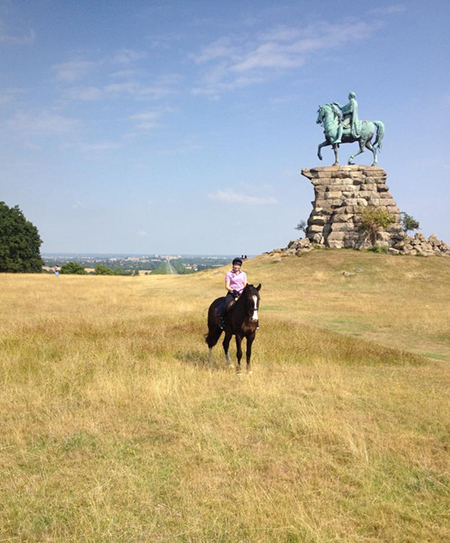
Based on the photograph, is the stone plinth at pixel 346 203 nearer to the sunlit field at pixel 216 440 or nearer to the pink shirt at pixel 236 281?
the sunlit field at pixel 216 440

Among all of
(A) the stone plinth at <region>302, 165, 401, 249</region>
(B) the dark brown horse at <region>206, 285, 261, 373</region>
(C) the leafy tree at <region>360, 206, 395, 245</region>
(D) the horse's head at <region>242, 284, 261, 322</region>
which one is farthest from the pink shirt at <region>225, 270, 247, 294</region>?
(A) the stone plinth at <region>302, 165, 401, 249</region>

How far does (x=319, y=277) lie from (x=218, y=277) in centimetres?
1164

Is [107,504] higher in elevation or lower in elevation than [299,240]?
lower

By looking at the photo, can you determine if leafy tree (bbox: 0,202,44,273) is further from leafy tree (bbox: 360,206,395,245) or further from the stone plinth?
leafy tree (bbox: 360,206,395,245)

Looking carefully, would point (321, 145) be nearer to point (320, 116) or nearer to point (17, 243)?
point (320, 116)

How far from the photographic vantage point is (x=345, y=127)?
50844 mm

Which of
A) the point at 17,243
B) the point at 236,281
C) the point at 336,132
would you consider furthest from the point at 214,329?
the point at 17,243

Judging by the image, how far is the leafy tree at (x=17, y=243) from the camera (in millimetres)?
62781

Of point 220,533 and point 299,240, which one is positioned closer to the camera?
point 220,533

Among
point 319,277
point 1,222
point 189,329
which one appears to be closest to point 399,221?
point 319,277

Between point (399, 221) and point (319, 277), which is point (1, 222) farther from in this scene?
point (399, 221)

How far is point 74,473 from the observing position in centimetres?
550

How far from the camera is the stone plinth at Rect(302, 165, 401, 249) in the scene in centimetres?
4875

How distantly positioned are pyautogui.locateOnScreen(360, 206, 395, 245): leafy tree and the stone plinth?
0.62m
